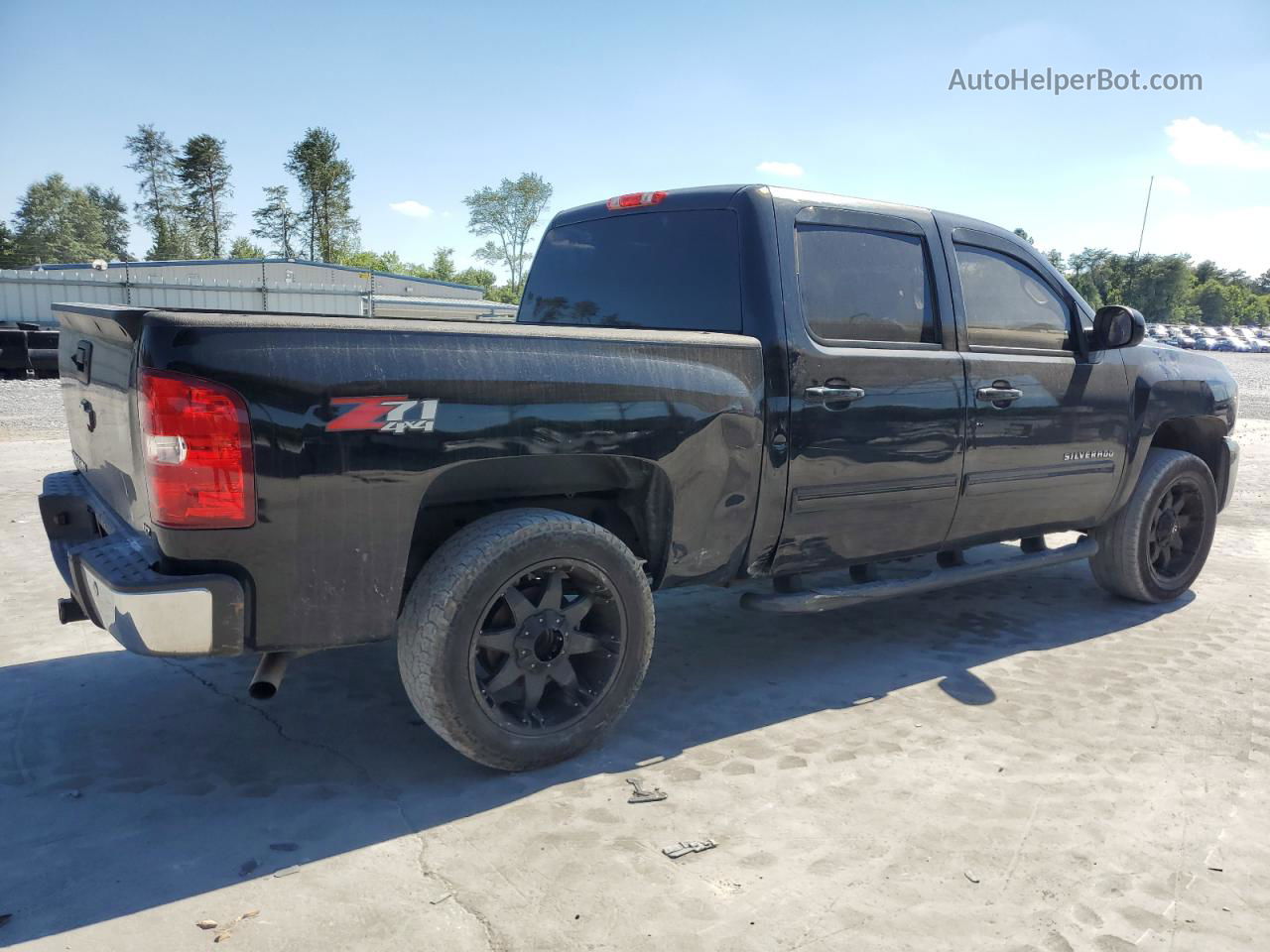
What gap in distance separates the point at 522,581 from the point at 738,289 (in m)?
1.41

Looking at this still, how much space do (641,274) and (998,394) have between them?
1.66 m

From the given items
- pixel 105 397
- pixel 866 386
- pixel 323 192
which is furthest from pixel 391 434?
pixel 323 192

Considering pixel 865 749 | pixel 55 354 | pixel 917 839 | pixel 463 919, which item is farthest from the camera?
pixel 55 354

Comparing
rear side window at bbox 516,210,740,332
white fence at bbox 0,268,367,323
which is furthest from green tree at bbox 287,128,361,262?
rear side window at bbox 516,210,740,332

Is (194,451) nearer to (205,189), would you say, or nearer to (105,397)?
(105,397)

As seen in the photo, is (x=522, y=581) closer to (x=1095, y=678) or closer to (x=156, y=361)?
(x=156, y=361)

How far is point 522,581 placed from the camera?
9.85 ft

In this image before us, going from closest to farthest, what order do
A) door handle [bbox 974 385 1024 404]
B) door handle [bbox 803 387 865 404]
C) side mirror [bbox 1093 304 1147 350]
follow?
door handle [bbox 803 387 865 404]
door handle [bbox 974 385 1024 404]
side mirror [bbox 1093 304 1147 350]

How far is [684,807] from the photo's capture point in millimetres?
2809

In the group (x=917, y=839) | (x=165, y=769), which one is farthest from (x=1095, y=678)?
(x=165, y=769)

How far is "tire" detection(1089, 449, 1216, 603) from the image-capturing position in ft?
16.3

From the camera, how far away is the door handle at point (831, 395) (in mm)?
3475

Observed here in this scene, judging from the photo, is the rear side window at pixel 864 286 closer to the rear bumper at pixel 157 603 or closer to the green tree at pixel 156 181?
the rear bumper at pixel 157 603

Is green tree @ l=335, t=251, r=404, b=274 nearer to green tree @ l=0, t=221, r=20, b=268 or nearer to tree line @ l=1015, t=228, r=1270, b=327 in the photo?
green tree @ l=0, t=221, r=20, b=268
